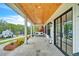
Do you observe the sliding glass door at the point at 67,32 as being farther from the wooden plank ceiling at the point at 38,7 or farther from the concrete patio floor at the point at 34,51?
the wooden plank ceiling at the point at 38,7

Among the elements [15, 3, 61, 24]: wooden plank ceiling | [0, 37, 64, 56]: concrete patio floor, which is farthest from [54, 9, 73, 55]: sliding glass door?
[15, 3, 61, 24]: wooden plank ceiling

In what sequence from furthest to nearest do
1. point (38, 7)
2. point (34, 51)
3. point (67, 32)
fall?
point (34, 51) → point (38, 7) → point (67, 32)

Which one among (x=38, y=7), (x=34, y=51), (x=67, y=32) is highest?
(x=38, y=7)

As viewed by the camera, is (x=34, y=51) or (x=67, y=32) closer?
(x=67, y=32)

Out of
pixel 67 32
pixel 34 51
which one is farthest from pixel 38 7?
pixel 34 51

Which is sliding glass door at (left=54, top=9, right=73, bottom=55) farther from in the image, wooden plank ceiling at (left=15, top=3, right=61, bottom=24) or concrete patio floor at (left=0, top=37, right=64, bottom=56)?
wooden plank ceiling at (left=15, top=3, right=61, bottom=24)

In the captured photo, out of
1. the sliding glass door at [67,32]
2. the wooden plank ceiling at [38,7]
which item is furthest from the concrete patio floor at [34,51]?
the wooden plank ceiling at [38,7]

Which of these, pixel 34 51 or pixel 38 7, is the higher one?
pixel 38 7

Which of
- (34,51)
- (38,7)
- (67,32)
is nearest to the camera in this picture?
(67,32)

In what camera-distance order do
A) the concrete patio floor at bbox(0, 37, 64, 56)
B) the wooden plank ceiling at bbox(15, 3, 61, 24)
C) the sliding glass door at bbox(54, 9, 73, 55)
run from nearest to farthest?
the sliding glass door at bbox(54, 9, 73, 55), the wooden plank ceiling at bbox(15, 3, 61, 24), the concrete patio floor at bbox(0, 37, 64, 56)

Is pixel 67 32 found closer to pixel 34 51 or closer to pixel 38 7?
pixel 38 7

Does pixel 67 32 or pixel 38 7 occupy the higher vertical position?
pixel 38 7

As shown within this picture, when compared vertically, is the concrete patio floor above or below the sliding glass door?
below

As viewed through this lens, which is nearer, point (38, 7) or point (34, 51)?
point (38, 7)
